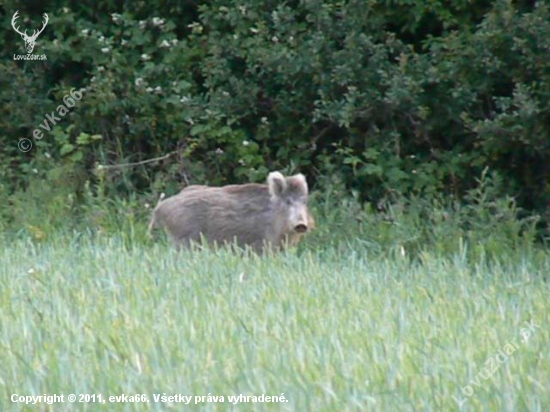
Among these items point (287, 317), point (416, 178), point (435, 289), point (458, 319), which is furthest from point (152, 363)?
point (416, 178)

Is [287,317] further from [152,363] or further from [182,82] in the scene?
[182,82]

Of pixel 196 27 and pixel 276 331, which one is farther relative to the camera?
pixel 196 27

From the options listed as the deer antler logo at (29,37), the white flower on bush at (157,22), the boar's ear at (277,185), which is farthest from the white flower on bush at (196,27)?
the boar's ear at (277,185)

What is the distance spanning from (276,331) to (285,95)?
7329 millimetres

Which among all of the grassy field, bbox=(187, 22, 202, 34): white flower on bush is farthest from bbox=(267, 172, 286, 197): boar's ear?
bbox=(187, 22, 202, 34): white flower on bush

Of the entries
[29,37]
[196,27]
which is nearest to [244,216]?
[196,27]

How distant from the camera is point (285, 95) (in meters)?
14.2

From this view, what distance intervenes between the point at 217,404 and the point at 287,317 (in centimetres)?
169

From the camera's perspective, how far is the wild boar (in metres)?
11.1

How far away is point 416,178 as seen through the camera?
13.3m

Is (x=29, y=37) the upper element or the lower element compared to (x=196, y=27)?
lower

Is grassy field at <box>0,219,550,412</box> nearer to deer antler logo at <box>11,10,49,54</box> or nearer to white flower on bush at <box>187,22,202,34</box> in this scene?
white flower on bush at <box>187,22,202,34</box>

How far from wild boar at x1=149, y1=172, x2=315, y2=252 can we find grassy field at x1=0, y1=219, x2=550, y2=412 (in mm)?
828

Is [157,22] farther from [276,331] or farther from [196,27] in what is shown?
[276,331]
